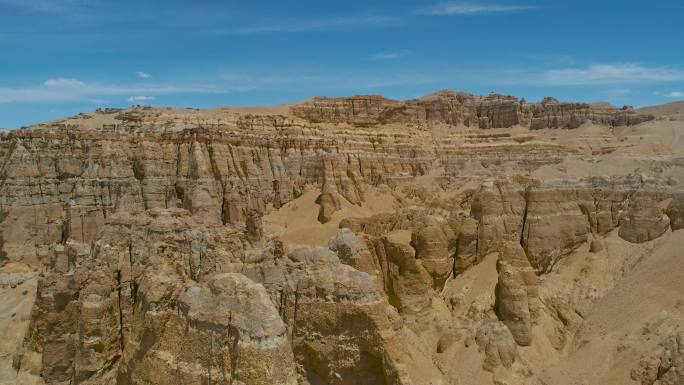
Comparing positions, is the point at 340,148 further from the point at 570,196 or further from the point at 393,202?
the point at 570,196

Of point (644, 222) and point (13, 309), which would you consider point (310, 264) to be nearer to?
point (644, 222)

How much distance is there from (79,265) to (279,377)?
12284 millimetres

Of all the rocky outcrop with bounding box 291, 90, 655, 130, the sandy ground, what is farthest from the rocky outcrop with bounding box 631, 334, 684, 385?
the rocky outcrop with bounding box 291, 90, 655, 130

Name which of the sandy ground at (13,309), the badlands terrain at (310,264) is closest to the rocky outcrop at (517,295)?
the badlands terrain at (310,264)

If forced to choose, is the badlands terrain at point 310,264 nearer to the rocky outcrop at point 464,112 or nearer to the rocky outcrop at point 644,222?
the rocky outcrop at point 644,222

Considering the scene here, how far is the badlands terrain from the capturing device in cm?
1347

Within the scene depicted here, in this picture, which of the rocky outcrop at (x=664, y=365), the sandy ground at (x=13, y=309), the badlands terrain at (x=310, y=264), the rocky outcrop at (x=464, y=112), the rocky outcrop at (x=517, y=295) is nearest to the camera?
the badlands terrain at (x=310, y=264)

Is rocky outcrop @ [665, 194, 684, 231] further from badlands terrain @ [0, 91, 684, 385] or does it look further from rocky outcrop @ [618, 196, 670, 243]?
rocky outcrop @ [618, 196, 670, 243]

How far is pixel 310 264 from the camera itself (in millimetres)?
14539

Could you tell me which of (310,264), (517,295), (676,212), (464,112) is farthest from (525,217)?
(464,112)

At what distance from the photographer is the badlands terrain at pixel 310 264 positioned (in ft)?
44.2

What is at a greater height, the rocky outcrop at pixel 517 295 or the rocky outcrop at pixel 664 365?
the rocky outcrop at pixel 517 295

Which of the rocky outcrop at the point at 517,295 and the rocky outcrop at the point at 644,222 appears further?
the rocky outcrop at the point at 644,222

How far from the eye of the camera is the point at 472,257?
2686 cm
